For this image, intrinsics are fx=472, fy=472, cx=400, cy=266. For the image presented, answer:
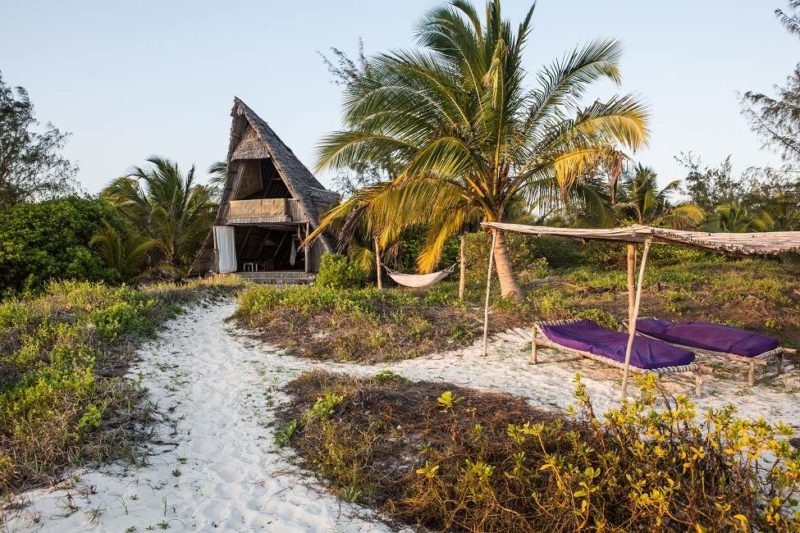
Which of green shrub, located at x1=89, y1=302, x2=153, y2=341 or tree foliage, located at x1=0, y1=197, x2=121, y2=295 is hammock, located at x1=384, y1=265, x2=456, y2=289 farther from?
tree foliage, located at x1=0, y1=197, x2=121, y2=295

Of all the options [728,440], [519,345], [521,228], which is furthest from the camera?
[519,345]

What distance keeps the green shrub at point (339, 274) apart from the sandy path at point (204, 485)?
20.5ft

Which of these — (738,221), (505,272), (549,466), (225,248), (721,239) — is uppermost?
(738,221)

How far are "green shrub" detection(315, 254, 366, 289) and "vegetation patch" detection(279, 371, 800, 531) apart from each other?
7565 mm

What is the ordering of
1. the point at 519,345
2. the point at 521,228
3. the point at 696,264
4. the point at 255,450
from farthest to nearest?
the point at 696,264
the point at 519,345
the point at 521,228
the point at 255,450

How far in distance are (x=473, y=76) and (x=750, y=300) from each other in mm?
6757

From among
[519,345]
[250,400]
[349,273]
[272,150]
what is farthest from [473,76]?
[272,150]

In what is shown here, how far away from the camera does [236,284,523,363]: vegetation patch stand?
7.36 metres

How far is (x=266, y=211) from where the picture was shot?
15453 millimetres

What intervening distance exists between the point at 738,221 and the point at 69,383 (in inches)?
834

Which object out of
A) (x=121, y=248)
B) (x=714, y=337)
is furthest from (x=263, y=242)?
(x=714, y=337)

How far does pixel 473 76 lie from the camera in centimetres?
855

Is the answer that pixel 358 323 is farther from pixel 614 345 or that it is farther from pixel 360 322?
pixel 614 345

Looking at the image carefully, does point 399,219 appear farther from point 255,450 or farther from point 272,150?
point 272,150
